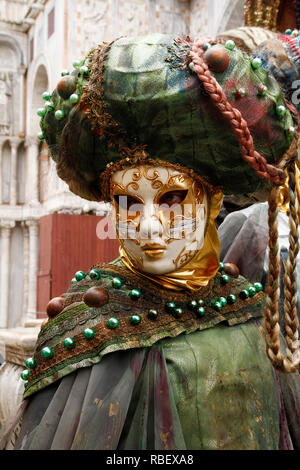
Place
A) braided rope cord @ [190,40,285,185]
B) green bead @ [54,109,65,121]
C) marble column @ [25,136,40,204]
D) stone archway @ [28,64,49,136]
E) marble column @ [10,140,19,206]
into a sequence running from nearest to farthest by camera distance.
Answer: braided rope cord @ [190,40,285,185] → green bead @ [54,109,65,121] → stone archway @ [28,64,49,136] → marble column @ [25,136,40,204] → marble column @ [10,140,19,206]

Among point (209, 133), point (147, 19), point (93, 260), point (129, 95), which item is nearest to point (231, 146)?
point (209, 133)

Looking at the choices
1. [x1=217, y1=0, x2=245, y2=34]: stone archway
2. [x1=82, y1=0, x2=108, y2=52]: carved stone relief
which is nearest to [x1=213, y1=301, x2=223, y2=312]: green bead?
[x1=217, y1=0, x2=245, y2=34]: stone archway

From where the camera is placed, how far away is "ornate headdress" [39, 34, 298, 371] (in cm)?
99

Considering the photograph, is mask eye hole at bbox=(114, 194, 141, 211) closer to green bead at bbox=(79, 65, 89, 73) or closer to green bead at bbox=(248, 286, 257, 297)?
green bead at bbox=(79, 65, 89, 73)

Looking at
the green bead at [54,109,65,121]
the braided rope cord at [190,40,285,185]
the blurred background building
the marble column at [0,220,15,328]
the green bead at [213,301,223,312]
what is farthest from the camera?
the marble column at [0,220,15,328]

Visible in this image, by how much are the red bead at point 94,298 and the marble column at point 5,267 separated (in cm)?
920

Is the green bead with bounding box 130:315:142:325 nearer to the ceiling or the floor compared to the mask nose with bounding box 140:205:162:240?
nearer to the floor

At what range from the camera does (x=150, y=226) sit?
1045 mm

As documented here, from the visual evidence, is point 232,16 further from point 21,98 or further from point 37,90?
point 21,98

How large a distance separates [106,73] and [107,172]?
213 millimetres

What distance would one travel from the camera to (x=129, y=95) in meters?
0.99

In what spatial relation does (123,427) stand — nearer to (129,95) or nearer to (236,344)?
(236,344)

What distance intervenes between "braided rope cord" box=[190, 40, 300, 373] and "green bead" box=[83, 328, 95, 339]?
0.34m

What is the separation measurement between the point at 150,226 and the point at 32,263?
9.17 m
